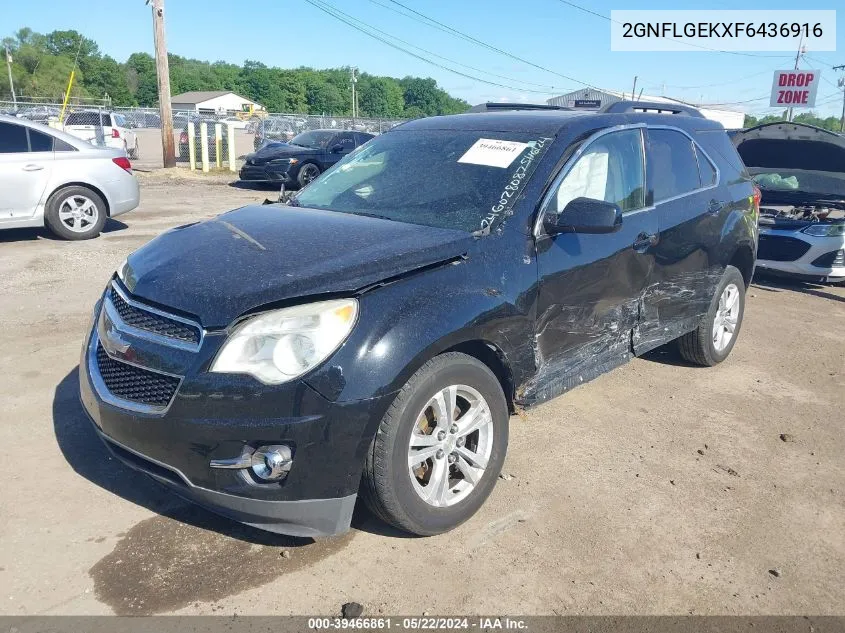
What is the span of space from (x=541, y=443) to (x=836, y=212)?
683 centimetres

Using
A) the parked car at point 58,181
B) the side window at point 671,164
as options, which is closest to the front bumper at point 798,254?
the side window at point 671,164

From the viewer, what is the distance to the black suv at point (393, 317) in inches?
105

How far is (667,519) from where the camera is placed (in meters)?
3.40

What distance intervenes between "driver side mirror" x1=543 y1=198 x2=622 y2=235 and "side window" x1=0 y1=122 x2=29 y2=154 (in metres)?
7.97

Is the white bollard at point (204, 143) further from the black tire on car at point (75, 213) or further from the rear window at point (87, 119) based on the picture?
the black tire on car at point (75, 213)

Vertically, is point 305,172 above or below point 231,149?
below

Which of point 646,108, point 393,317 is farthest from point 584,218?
point 646,108

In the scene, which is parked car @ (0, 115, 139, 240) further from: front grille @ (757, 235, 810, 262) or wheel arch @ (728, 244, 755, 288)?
front grille @ (757, 235, 810, 262)

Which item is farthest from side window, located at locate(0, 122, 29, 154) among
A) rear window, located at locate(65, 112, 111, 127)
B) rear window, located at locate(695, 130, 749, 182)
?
rear window, located at locate(65, 112, 111, 127)

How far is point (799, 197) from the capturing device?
8.89 m

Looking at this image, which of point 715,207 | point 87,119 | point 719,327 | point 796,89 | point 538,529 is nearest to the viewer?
point 538,529

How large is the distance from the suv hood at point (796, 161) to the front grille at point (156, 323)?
8.18m

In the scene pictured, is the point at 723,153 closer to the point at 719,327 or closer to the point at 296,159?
the point at 719,327

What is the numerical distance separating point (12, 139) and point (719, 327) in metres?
8.54
